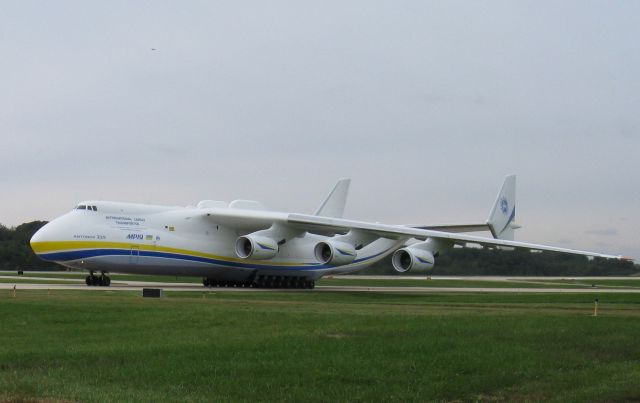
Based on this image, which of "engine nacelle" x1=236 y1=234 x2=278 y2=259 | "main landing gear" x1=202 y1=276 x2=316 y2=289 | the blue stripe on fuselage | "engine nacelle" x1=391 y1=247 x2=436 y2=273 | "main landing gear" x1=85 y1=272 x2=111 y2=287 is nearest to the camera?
the blue stripe on fuselage

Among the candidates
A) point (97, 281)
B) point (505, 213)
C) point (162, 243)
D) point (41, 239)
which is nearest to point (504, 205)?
point (505, 213)

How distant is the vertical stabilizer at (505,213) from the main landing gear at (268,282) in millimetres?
9248

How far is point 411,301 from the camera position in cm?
2933

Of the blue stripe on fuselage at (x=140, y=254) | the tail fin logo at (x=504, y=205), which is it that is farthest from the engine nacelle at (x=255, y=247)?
the tail fin logo at (x=504, y=205)

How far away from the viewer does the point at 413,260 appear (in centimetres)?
3672

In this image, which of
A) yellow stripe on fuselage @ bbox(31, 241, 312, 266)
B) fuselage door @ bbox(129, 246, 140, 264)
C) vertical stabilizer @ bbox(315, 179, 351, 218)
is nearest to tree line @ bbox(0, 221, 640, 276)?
vertical stabilizer @ bbox(315, 179, 351, 218)

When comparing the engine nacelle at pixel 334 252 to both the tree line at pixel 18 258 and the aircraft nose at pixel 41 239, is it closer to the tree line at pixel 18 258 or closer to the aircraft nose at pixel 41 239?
the aircraft nose at pixel 41 239

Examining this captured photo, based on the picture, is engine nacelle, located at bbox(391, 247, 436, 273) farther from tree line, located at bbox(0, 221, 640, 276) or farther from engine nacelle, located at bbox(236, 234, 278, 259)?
tree line, located at bbox(0, 221, 640, 276)

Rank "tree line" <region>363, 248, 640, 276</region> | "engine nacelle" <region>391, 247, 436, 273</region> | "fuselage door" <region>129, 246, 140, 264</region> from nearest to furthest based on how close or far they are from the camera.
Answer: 1. "fuselage door" <region>129, 246, 140, 264</region>
2. "engine nacelle" <region>391, 247, 436, 273</region>
3. "tree line" <region>363, 248, 640, 276</region>

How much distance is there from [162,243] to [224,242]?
331cm

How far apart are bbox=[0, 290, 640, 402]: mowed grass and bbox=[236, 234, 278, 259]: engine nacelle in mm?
17284

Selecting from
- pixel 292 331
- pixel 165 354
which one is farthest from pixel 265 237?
pixel 165 354

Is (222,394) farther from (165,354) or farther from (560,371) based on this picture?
(560,371)

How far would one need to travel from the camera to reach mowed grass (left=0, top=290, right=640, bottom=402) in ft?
37.9
